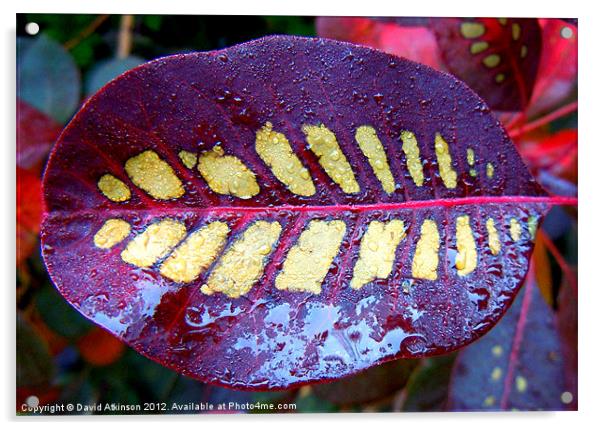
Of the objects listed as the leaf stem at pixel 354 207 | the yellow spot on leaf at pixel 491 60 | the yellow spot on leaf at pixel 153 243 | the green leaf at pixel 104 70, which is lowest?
the yellow spot on leaf at pixel 153 243

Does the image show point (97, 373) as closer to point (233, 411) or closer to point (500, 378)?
point (233, 411)

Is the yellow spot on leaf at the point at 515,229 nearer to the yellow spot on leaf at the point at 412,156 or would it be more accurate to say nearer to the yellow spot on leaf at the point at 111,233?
the yellow spot on leaf at the point at 412,156

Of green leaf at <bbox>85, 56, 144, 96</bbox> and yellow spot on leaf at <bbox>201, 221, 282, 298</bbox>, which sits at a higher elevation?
green leaf at <bbox>85, 56, 144, 96</bbox>

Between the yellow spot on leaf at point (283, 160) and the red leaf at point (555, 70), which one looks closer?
the yellow spot on leaf at point (283, 160)

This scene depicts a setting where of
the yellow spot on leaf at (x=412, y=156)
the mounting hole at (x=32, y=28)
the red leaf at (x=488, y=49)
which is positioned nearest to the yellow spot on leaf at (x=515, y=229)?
the yellow spot on leaf at (x=412, y=156)

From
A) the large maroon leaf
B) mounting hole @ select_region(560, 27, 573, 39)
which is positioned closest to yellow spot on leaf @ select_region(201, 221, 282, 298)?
the large maroon leaf

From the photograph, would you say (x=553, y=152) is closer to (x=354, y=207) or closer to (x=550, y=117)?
(x=550, y=117)

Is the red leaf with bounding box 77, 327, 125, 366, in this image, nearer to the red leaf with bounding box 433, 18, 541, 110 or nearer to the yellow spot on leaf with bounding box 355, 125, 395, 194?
the yellow spot on leaf with bounding box 355, 125, 395, 194
